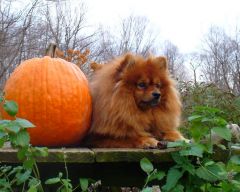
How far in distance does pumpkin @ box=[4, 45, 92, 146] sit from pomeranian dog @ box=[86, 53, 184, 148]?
0.43 feet

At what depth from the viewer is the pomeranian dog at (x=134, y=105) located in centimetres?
261

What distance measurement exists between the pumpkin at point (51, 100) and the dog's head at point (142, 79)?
0.28 m

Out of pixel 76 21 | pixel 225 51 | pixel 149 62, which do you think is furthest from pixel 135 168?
pixel 225 51

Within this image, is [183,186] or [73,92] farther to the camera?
[73,92]

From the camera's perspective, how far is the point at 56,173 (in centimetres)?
230

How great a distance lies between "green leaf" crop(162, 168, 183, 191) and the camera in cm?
188

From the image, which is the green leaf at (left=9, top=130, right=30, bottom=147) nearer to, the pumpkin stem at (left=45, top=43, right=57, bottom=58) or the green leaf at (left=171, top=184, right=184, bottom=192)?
the green leaf at (left=171, top=184, right=184, bottom=192)

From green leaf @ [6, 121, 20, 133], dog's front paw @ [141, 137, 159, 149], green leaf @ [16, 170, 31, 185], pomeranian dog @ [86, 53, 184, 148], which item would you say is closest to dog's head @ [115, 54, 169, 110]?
pomeranian dog @ [86, 53, 184, 148]

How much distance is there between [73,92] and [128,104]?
342mm

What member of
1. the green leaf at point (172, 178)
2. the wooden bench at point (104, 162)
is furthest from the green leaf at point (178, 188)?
the wooden bench at point (104, 162)

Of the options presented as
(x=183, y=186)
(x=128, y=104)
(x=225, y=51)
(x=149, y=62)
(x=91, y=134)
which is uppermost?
(x=225, y=51)

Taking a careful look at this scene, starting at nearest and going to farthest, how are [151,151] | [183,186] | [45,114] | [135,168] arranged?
1. [183,186]
2. [151,151]
3. [135,168]
4. [45,114]

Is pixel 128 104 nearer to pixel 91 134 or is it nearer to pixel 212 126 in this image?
pixel 91 134

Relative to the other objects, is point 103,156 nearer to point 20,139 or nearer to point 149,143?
point 149,143
